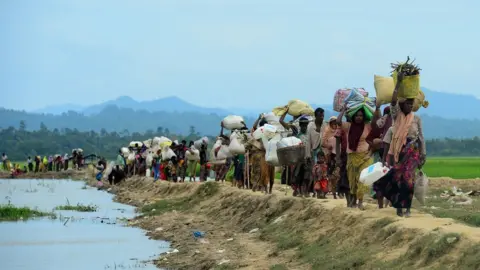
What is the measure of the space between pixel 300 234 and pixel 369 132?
1910 millimetres

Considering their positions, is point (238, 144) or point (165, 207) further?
point (165, 207)

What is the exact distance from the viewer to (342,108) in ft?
47.7

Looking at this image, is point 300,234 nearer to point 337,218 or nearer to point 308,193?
point 337,218

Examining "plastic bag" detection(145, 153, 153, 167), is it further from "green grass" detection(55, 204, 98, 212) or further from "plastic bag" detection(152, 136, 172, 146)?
"green grass" detection(55, 204, 98, 212)

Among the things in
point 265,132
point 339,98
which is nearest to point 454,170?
point 265,132

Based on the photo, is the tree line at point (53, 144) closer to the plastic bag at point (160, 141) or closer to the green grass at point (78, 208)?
the plastic bag at point (160, 141)

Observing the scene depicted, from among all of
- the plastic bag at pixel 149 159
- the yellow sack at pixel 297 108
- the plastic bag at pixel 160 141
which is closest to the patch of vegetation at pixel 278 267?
the yellow sack at pixel 297 108

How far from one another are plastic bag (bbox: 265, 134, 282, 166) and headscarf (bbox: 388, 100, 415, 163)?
5.85 m

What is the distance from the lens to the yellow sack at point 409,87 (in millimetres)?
12586

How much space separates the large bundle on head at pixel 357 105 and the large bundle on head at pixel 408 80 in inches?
57.2

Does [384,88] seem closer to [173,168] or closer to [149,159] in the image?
[173,168]

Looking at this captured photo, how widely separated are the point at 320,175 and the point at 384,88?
154 inches

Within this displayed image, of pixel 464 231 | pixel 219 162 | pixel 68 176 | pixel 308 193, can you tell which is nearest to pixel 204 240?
pixel 308 193

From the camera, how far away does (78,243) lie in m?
19.0
